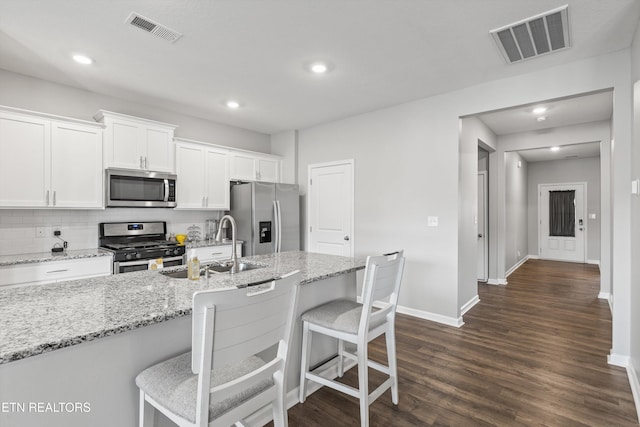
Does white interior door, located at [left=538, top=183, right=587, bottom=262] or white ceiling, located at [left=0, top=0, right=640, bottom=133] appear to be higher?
white ceiling, located at [left=0, top=0, right=640, bottom=133]

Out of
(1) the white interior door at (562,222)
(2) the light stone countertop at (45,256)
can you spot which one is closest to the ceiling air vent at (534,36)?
(2) the light stone countertop at (45,256)

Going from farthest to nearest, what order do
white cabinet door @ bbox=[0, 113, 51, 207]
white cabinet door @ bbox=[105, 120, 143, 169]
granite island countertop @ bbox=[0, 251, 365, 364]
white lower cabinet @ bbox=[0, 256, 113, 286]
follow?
white cabinet door @ bbox=[105, 120, 143, 169]
white cabinet door @ bbox=[0, 113, 51, 207]
white lower cabinet @ bbox=[0, 256, 113, 286]
granite island countertop @ bbox=[0, 251, 365, 364]

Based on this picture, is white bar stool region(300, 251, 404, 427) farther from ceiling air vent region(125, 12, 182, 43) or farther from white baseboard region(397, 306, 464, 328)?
ceiling air vent region(125, 12, 182, 43)

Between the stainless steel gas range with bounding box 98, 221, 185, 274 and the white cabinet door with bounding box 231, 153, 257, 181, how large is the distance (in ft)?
4.02

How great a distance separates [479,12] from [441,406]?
8.85ft

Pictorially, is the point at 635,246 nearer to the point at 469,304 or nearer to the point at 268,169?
the point at 469,304

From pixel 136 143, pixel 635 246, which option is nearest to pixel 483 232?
pixel 635 246

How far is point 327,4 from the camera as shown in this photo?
82.7 inches

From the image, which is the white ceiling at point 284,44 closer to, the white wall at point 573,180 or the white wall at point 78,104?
the white wall at point 78,104

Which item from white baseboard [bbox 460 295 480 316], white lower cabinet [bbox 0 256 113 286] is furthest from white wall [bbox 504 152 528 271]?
white lower cabinet [bbox 0 256 113 286]

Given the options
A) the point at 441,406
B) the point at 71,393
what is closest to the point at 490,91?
the point at 441,406

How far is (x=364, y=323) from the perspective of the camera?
72.7 inches

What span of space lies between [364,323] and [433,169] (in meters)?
2.53

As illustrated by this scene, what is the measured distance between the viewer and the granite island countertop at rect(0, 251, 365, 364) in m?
1.02
